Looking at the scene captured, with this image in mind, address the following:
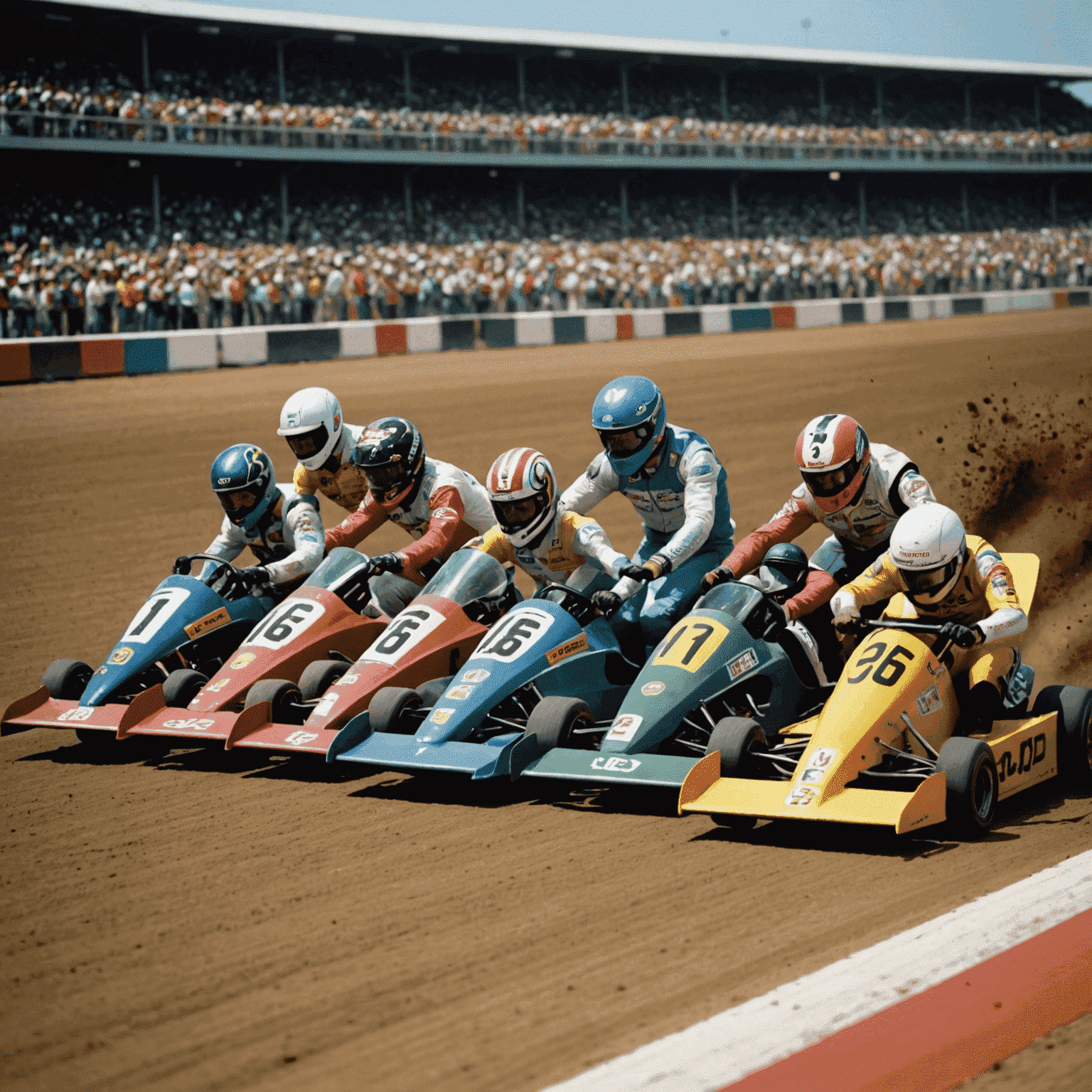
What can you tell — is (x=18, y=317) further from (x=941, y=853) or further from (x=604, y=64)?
(x=604, y=64)

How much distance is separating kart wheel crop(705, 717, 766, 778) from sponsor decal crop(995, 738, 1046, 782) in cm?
124

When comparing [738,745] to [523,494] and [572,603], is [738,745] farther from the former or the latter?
[523,494]

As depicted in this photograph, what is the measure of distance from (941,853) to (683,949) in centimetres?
177

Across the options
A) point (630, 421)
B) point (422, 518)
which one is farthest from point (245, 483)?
point (630, 421)

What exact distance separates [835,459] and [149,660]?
521 cm

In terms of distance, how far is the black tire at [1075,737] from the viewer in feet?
25.4

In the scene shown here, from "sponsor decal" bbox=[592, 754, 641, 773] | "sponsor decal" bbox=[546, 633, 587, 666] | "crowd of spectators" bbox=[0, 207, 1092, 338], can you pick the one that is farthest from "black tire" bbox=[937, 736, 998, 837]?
"crowd of spectators" bbox=[0, 207, 1092, 338]

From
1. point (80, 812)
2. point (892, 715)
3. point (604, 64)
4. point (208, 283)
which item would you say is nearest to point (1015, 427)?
point (892, 715)

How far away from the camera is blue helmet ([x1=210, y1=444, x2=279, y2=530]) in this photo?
10945mm

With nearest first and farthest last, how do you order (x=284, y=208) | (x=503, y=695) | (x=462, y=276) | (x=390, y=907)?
1. (x=390, y=907)
2. (x=503, y=695)
3. (x=462, y=276)
4. (x=284, y=208)

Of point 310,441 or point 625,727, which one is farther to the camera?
point 310,441

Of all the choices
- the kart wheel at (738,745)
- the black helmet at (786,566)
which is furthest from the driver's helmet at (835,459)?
the kart wheel at (738,745)

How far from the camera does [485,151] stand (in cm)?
4866

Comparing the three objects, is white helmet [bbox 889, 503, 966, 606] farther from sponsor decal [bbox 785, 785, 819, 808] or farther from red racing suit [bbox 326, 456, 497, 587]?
red racing suit [bbox 326, 456, 497, 587]
